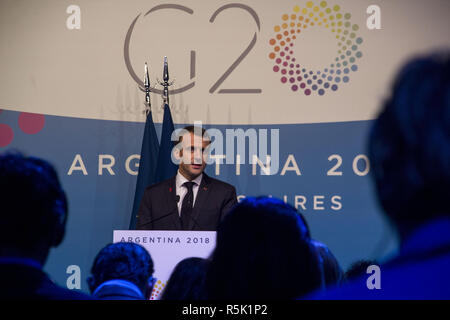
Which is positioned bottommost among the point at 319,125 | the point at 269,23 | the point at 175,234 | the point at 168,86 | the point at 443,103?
the point at 175,234

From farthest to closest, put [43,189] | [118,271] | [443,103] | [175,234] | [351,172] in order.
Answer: [351,172] → [175,234] → [118,271] → [43,189] → [443,103]

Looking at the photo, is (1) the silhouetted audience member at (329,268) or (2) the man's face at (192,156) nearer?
(1) the silhouetted audience member at (329,268)

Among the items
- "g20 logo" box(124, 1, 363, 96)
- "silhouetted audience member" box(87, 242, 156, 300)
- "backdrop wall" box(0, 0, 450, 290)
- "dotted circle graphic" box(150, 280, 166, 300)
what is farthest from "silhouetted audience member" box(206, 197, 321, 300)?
"g20 logo" box(124, 1, 363, 96)

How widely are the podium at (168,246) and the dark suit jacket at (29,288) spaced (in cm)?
163

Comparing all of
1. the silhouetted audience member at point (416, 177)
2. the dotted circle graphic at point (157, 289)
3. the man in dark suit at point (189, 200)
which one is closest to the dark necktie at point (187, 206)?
the man in dark suit at point (189, 200)

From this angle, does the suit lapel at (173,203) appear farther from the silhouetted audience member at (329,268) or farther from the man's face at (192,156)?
the silhouetted audience member at (329,268)

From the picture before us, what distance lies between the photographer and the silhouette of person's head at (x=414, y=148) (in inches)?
27.3

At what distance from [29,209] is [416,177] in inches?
29.8

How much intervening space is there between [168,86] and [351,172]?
205 centimetres

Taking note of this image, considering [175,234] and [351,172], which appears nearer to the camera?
[175,234]

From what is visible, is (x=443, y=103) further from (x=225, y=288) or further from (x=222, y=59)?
(x=222, y=59)

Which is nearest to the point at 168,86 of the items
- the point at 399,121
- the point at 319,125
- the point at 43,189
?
the point at 319,125

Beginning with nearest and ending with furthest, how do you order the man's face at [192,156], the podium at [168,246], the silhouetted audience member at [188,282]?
the silhouetted audience member at [188,282] → the podium at [168,246] → the man's face at [192,156]

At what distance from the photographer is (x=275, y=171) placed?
4.96m
